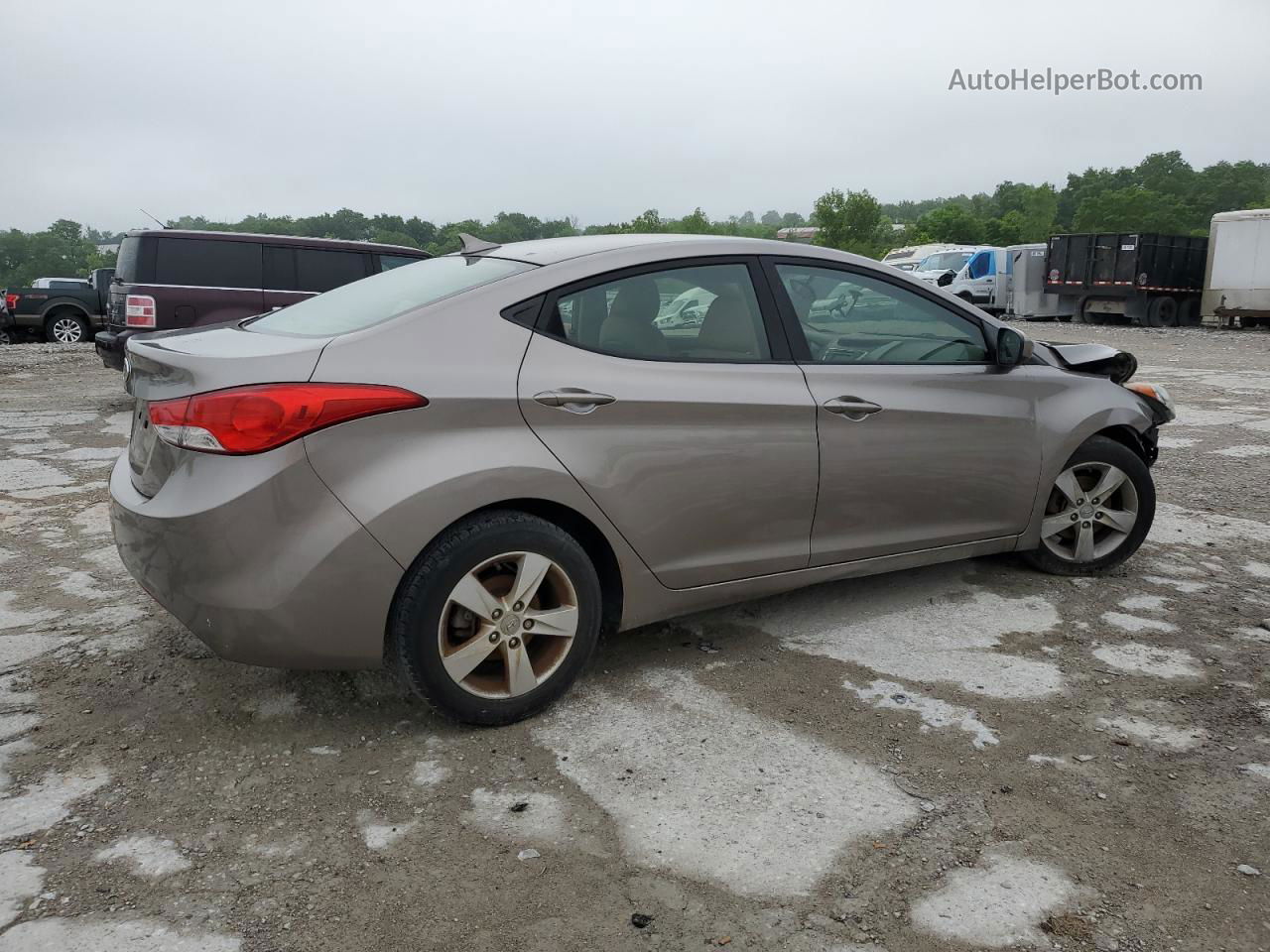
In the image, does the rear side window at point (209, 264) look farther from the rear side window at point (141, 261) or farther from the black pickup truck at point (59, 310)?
the black pickup truck at point (59, 310)

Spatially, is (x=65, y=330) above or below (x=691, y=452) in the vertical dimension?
below

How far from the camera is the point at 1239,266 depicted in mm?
22031

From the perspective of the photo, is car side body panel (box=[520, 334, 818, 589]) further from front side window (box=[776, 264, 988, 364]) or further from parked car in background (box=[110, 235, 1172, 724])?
front side window (box=[776, 264, 988, 364])

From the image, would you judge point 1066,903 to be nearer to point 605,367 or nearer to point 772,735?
point 772,735

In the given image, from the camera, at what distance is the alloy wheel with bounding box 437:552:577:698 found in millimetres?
2926

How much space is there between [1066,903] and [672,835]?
0.93 m

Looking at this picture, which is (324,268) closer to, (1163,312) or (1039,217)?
(1163,312)

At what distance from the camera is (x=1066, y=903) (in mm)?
2277

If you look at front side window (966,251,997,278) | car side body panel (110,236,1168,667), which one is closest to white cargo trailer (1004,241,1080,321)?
front side window (966,251,997,278)

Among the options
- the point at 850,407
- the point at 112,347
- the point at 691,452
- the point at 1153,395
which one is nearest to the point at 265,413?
the point at 691,452

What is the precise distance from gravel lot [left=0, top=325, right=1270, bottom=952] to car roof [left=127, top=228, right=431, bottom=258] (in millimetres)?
5771

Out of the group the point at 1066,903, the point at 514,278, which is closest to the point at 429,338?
the point at 514,278

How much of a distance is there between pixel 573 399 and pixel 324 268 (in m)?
7.66

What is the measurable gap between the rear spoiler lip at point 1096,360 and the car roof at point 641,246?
4.46 feet
